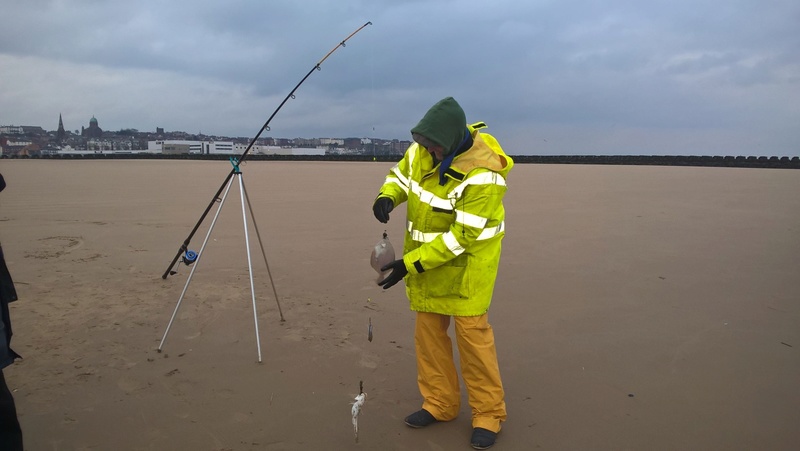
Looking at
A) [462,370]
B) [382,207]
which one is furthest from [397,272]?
[462,370]

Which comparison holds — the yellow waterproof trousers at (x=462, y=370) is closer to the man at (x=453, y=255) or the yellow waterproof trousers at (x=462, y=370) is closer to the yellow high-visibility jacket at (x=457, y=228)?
the man at (x=453, y=255)

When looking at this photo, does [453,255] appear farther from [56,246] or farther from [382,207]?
[56,246]

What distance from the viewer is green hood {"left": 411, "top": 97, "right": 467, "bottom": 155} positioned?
9.95 ft

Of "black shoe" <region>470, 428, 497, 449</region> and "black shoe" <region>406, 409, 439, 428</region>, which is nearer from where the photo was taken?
"black shoe" <region>470, 428, 497, 449</region>

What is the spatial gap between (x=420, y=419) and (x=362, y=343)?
1360mm

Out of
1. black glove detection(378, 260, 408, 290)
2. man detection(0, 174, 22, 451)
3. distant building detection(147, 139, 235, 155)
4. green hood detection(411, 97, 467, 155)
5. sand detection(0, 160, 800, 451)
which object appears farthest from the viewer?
distant building detection(147, 139, 235, 155)

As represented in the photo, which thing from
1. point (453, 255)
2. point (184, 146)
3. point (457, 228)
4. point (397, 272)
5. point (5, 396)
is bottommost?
point (5, 396)

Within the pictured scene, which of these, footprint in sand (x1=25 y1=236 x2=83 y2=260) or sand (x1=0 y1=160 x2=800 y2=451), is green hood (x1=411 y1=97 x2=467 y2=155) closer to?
sand (x1=0 y1=160 x2=800 y2=451)

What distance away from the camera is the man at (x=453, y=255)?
10.1 feet

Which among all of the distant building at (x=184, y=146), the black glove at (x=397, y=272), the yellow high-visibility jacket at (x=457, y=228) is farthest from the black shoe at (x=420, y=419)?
the distant building at (x=184, y=146)

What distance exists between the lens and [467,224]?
3.05 metres

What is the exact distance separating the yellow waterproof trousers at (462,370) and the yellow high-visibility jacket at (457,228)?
12 cm

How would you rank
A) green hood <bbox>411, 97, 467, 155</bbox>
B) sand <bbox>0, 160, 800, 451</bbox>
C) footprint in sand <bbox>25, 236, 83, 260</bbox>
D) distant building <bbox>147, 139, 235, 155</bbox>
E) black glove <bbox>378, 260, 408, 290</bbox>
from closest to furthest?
green hood <bbox>411, 97, 467, 155</bbox> < black glove <bbox>378, 260, 408, 290</bbox> < sand <bbox>0, 160, 800, 451</bbox> < footprint in sand <bbox>25, 236, 83, 260</bbox> < distant building <bbox>147, 139, 235, 155</bbox>

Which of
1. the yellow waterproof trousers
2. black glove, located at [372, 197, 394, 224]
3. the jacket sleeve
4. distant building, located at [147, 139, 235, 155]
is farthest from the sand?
distant building, located at [147, 139, 235, 155]
